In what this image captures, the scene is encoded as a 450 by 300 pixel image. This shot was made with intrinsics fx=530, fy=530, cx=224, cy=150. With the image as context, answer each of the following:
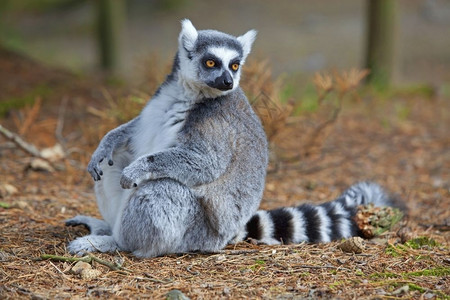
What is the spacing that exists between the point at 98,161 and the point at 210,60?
4.01ft

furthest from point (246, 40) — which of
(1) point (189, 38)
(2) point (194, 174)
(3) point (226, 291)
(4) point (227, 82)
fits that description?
(3) point (226, 291)

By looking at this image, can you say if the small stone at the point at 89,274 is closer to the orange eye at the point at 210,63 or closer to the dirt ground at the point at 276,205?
the dirt ground at the point at 276,205

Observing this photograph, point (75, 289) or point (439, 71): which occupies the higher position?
point (439, 71)

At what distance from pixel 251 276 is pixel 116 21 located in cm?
1102

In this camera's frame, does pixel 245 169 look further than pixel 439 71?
No

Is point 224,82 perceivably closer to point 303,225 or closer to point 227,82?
point 227,82

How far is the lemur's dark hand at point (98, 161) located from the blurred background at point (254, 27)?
375 inches

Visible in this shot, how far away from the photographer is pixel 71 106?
30.3ft

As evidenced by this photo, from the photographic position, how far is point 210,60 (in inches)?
164

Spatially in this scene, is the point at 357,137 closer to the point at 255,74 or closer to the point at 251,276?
the point at 255,74

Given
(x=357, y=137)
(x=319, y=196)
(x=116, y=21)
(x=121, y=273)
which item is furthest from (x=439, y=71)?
(x=121, y=273)

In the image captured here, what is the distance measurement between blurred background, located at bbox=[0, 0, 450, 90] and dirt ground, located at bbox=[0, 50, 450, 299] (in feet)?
14.6

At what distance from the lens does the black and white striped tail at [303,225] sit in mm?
4391

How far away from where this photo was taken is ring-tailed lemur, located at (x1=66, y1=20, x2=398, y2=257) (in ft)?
12.9
